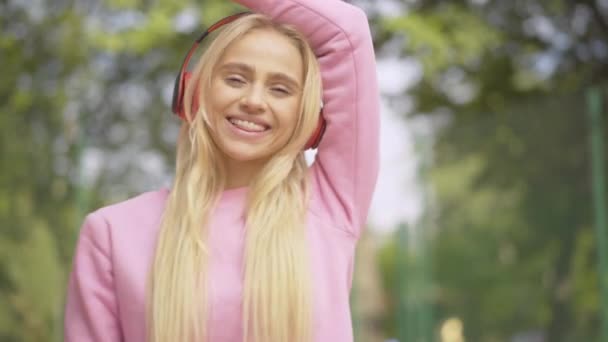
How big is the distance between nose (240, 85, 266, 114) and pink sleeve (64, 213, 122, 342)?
0.35 m

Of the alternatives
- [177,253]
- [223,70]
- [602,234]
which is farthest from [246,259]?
[602,234]

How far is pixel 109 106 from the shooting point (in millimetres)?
6973

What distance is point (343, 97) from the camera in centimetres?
190

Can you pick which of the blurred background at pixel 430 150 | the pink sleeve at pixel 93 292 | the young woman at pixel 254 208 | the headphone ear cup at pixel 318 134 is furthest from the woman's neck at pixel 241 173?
the blurred background at pixel 430 150

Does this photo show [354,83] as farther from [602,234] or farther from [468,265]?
[468,265]

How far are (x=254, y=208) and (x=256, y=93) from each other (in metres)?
0.22

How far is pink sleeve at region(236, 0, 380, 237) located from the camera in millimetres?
1892

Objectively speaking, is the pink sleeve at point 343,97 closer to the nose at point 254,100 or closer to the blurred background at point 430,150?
the nose at point 254,100

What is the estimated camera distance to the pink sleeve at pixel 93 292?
1777 mm

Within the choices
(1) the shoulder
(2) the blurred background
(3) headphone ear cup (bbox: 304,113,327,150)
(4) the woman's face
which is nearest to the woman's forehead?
(4) the woman's face

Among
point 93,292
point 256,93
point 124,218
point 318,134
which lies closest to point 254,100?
point 256,93

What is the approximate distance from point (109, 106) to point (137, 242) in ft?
17.4

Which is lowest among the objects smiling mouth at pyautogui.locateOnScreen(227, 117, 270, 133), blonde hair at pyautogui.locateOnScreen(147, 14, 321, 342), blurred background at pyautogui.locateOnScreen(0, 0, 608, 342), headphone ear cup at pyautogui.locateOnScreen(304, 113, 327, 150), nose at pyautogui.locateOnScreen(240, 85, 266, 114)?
blurred background at pyautogui.locateOnScreen(0, 0, 608, 342)

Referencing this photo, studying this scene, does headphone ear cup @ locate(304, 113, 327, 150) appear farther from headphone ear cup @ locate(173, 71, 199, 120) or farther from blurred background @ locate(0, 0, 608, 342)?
blurred background @ locate(0, 0, 608, 342)
